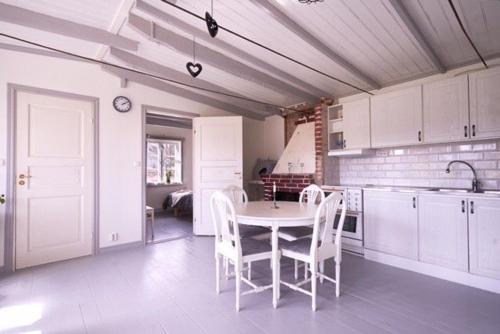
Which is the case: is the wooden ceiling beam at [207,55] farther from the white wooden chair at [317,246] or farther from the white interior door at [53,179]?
the white wooden chair at [317,246]

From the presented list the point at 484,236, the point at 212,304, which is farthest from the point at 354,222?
the point at 212,304

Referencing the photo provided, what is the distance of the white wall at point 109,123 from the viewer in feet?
10.6

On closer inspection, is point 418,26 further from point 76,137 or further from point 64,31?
point 76,137

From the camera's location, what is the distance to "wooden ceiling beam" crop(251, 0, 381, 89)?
2305 mm

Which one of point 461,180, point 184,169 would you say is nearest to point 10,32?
point 184,169

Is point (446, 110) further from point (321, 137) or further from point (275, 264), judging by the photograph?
point (275, 264)

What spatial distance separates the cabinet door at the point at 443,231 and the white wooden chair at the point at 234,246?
1867 millimetres

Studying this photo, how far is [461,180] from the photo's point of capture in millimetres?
3186

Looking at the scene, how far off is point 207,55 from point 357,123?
2334mm

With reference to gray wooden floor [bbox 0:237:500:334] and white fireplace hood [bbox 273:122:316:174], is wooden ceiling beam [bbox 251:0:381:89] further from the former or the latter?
gray wooden floor [bbox 0:237:500:334]


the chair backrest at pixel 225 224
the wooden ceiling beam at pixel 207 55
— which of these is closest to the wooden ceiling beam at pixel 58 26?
the wooden ceiling beam at pixel 207 55

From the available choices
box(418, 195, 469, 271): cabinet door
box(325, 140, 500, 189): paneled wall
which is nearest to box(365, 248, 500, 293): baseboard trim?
box(418, 195, 469, 271): cabinet door

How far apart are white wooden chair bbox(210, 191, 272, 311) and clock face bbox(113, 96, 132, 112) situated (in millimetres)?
2468

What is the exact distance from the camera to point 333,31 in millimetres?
2641
